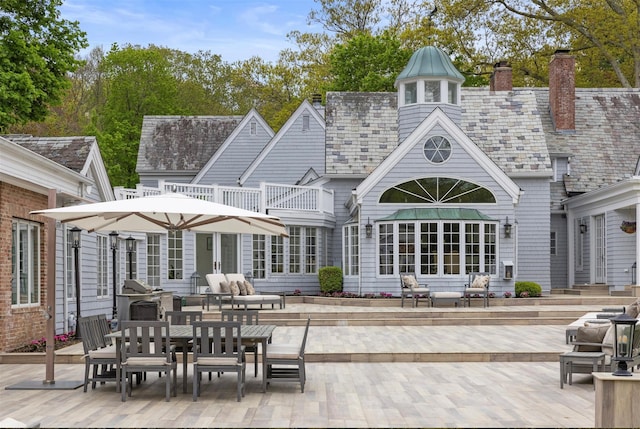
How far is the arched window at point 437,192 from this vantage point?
24.3 meters

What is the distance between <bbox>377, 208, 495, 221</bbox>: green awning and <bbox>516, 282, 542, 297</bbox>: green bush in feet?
6.95

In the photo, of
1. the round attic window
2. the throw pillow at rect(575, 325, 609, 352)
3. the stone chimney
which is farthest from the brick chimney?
the throw pillow at rect(575, 325, 609, 352)

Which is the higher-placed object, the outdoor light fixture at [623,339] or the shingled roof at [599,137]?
the shingled roof at [599,137]

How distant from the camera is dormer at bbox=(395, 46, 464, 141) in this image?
2612 centimetres

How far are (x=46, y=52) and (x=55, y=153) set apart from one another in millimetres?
7506

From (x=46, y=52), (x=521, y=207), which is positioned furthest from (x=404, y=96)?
(x=46, y=52)

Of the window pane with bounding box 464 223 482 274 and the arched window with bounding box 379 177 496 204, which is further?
the arched window with bounding box 379 177 496 204

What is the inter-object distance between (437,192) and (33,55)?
432 inches

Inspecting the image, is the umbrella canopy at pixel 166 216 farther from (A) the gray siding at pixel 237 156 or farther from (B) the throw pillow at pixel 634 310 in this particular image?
(A) the gray siding at pixel 237 156

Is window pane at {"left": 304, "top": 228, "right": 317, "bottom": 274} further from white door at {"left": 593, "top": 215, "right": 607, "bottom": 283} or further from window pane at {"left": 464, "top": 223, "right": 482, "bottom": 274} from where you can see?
white door at {"left": 593, "top": 215, "right": 607, "bottom": 283}

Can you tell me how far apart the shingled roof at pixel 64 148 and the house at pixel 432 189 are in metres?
4.69

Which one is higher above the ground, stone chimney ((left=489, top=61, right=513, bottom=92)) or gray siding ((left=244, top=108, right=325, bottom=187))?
stone chimney ((left=489, top=61, right=513, bottom=92))

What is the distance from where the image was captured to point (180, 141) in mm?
36562

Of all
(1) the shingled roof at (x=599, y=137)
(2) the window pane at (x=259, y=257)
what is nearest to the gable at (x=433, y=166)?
(2) the window pane at (x=259, y=257)
